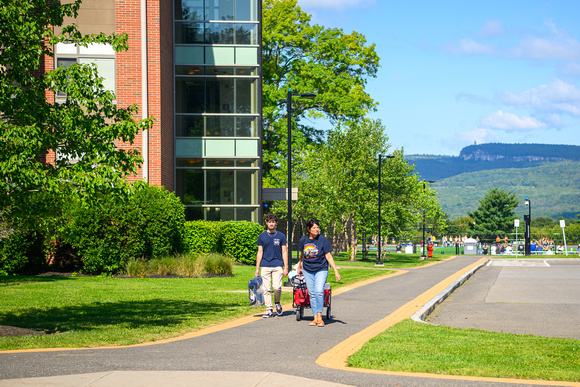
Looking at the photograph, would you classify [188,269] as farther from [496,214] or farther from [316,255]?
[496,214]

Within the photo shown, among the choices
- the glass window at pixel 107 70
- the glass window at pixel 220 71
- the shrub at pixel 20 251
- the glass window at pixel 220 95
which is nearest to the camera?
the shrub at pixel 20 251

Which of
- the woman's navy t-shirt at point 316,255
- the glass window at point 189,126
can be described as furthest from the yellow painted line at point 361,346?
the glass window at point 189,126

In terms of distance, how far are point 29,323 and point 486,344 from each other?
7.53m

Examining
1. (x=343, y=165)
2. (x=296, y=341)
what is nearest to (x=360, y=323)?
(x=296, y=341)

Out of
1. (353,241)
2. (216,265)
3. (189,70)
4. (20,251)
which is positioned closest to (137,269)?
(216,265)

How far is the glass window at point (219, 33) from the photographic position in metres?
32.0

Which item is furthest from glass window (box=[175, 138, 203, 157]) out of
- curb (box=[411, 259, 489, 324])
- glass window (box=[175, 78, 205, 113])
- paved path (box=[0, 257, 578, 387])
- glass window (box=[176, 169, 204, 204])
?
paved path (box=[0, 257, 578, 387])

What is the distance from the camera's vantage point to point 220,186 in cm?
3131

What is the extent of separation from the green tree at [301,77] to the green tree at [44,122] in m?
29.9

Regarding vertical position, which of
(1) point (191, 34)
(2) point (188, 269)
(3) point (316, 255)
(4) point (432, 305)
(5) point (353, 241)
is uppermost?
(1) point (191, 34)

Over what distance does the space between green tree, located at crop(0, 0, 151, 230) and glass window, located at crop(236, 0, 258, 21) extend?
2164 centimetres

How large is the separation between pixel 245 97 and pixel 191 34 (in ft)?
13.1

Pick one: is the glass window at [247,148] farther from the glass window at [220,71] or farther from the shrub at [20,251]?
the shrub at [20,251]

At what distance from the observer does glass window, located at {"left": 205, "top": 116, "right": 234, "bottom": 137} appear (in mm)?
31422
